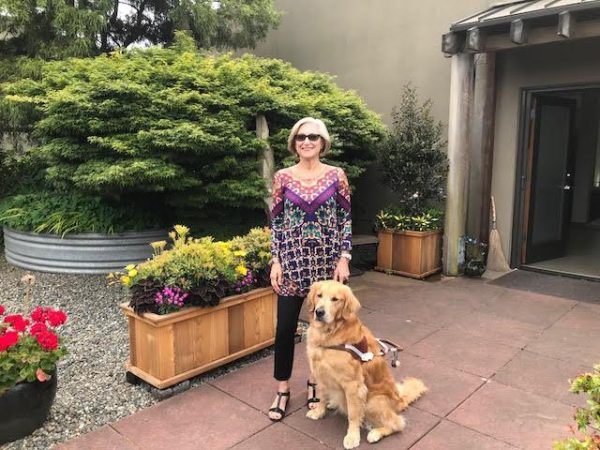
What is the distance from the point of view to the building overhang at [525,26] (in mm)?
4844

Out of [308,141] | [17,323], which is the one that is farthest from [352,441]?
[17,323]

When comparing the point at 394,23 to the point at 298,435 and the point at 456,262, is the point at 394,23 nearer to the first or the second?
the point at 456,262

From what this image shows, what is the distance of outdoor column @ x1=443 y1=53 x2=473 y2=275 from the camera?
601 cm

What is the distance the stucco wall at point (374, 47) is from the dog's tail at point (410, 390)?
15.6 feet

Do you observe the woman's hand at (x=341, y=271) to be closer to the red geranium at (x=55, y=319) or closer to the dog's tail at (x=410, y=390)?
the dog's tail at (x=410, y=390)

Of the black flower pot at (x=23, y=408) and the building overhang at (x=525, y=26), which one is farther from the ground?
the building overhang at (x=525, y=26)

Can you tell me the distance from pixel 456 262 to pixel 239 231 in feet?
9.20

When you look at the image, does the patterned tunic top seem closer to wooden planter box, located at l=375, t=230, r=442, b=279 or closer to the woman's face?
the woman's face

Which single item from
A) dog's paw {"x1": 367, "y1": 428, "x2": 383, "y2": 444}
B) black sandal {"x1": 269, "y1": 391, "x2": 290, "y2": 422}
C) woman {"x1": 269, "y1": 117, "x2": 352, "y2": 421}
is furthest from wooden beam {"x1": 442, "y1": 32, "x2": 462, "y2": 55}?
dog's paw {"x1": 367, "y1": 428, "x2": 383, "y2": 444}

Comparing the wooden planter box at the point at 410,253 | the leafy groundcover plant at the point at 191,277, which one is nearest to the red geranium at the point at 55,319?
the leafy groundcover plant at the point at 191,277

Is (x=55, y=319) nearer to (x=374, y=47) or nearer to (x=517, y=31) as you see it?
(x=517, y=31)

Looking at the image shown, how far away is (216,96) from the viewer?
218 inches

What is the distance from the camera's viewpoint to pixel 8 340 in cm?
253

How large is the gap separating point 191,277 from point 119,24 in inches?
253
